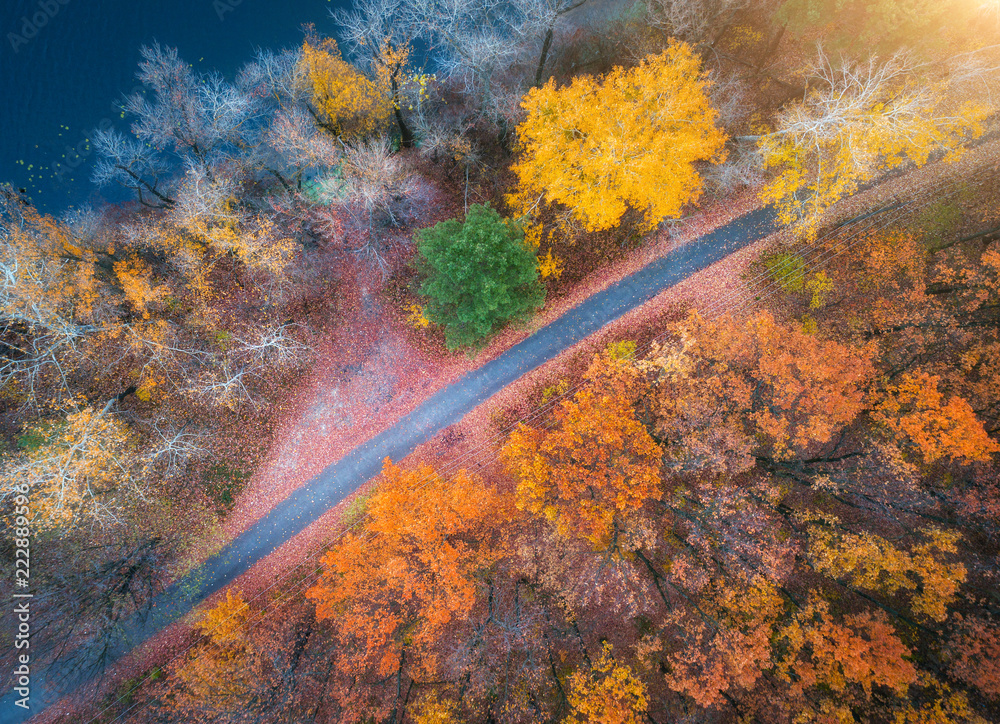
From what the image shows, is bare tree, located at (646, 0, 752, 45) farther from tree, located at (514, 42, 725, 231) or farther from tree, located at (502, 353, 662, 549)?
tree, located at (502, 353, 662, 549)

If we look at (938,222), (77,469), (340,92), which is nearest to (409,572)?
(77,469)

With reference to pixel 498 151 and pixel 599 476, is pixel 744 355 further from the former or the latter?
pixel 498 151

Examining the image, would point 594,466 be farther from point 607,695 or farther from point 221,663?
point 221,663

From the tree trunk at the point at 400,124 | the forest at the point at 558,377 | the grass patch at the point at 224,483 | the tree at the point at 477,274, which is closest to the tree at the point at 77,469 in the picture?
the forest at the point at 558,377


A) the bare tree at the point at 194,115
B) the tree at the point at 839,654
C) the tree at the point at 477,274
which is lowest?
the tree at the point at 839,654

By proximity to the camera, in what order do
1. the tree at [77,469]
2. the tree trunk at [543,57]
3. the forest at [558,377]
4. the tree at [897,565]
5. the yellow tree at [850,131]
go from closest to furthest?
the yellow tree at [850,131], the tree at [897,565], the forest at [558,377], the tree at [77,469], the tree trunk at [543,57]

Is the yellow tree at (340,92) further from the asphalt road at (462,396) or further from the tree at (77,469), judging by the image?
the tree at (77,469)

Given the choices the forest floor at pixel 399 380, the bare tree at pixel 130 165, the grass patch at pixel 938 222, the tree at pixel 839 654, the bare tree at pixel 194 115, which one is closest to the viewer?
the tree at pixel 839 654

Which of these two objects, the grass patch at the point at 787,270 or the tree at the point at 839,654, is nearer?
the tree at the point at 839,654
